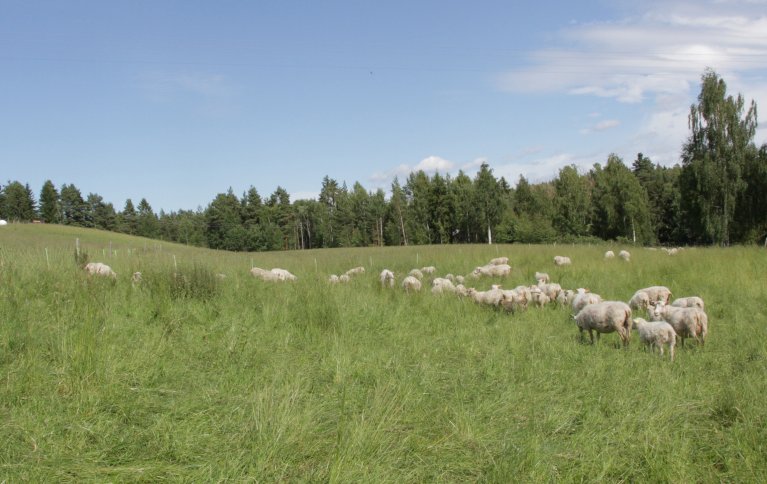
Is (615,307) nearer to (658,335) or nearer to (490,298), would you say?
(658,335)

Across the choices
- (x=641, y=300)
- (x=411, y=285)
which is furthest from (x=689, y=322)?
(x=411, y=285)

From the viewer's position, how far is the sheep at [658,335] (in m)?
7.18

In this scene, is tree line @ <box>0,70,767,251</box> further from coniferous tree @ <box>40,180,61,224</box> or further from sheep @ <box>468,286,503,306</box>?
sheep @ <box>468,286,503,306</box>

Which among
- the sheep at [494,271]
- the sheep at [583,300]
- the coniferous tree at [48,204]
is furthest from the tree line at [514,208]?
the sheep at [583,300]

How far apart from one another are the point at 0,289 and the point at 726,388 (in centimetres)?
891

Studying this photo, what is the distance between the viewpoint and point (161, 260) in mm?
11016

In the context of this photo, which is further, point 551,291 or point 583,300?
point 551,291

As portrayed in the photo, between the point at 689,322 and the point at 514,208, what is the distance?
216 ft

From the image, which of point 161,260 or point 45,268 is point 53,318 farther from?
point 161,260

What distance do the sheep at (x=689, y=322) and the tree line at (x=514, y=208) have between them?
3710 cm

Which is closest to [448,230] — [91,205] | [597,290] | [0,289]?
[597,290]

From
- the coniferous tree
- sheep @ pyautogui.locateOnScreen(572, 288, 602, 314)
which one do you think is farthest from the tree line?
sheep @ pyautogui.locateOnScreen(572, 288, 602, 314)

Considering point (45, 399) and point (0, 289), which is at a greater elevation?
point (0, 289)

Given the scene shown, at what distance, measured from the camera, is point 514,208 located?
71.7 m
